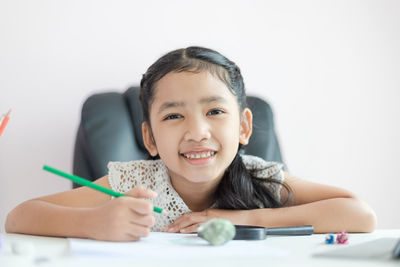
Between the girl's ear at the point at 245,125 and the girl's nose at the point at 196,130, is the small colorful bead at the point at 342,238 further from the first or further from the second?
the girl's ear at the point at 245,125

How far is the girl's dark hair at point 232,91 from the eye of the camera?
1.16 m

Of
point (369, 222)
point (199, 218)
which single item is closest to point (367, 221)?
point (369, 222)

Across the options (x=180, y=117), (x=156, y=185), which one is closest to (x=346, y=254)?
(x=180, y=117)

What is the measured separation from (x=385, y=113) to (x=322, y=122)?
0.30 metres

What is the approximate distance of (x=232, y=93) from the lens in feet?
3.92

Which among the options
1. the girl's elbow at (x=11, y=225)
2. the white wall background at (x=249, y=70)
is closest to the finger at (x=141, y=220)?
the girl's elbow at (x=11, y=225)

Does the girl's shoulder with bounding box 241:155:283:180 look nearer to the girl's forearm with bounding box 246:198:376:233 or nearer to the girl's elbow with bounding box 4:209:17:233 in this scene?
the girl's forearm with bounding box 246:198:376:233

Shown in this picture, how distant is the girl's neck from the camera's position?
1246mm

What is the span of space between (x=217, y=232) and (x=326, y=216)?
0.44 m

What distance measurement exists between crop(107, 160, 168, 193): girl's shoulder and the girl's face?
150 millimetres

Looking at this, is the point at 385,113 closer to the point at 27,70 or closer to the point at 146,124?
the point at 146,124

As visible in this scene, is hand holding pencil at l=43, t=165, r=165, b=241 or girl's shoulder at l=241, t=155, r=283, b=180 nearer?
hand holding pencil at l=43, t=165, r=165, b=241

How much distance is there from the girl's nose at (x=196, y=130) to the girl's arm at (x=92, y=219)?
0.23m

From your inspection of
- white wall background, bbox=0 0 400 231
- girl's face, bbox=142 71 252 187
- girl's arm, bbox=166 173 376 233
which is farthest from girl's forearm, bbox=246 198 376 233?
white wall background, bbox=0 0 400 231
